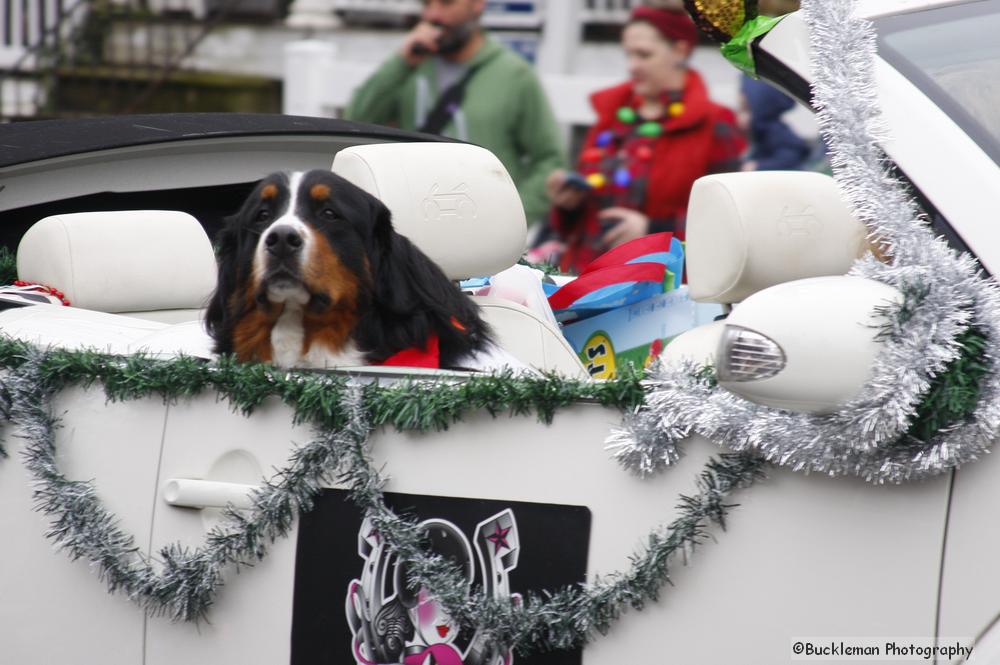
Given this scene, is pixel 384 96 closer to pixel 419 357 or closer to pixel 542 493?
pixel 419 357

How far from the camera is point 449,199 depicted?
3.13 m

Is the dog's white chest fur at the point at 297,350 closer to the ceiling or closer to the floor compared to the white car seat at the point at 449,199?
closer to the floor

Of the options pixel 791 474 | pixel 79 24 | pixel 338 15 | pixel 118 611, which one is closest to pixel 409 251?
pixel 118 611

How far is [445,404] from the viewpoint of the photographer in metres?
2.28

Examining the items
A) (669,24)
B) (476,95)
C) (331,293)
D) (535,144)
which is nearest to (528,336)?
(331,293)

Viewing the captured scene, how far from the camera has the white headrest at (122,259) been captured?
3.24m

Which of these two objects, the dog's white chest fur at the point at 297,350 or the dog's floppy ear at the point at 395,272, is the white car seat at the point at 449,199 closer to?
the dog's floppy ear at the point at 395,272

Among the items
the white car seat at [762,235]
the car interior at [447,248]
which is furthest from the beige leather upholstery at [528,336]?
the white car seat at [762,235]

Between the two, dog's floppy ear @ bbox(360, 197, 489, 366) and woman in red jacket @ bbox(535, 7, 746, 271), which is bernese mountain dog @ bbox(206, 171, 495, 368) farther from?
woman in red jacket @ bbox(535, 7, 746, 271)

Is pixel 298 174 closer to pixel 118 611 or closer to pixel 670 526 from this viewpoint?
pixel 118 611

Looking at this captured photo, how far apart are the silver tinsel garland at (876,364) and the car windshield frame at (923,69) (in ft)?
0.18

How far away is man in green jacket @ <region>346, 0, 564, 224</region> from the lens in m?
6.43

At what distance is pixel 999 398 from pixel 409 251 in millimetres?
1413

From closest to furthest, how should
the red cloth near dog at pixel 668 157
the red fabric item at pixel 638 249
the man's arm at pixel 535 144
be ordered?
the red fabric item at pixel 638 249
the red cloth near dog at pixel 668 157
the man's arm at pixel 535 144
